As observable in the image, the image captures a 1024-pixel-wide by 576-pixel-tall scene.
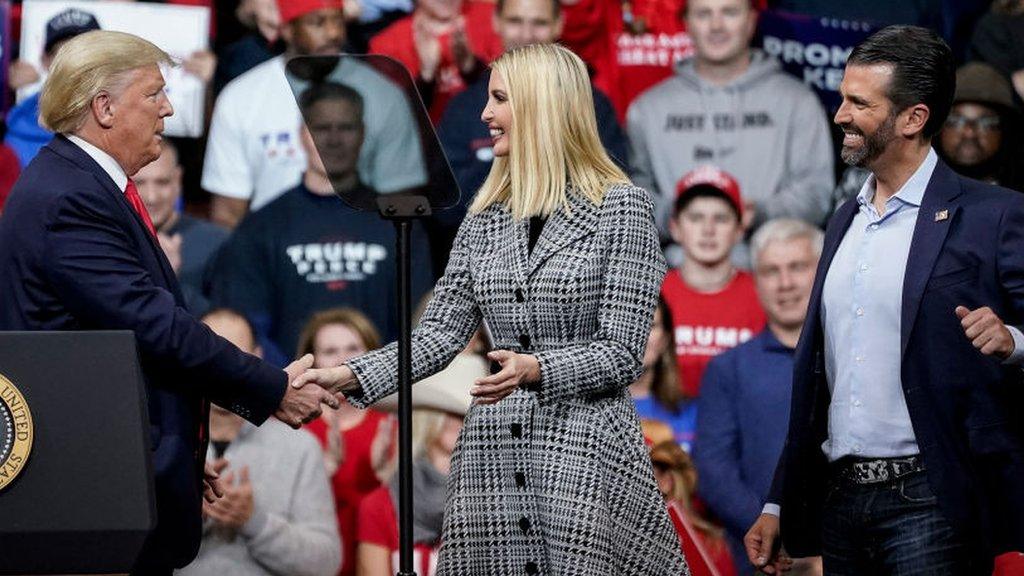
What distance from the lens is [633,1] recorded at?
6094 millimetres

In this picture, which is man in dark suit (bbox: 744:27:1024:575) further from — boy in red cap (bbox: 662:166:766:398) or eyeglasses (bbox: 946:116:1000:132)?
eyeglasses (bbox: 946:116:1000:132)

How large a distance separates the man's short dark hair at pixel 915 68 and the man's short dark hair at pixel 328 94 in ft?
3.47

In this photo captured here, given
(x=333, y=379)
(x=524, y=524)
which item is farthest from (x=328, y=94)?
(x=524, y=524)

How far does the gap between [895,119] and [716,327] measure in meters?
2.71

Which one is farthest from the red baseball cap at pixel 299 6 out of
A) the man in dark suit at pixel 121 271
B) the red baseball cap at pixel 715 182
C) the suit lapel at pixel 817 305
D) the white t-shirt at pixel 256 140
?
the suit lapel at pixel 817 305

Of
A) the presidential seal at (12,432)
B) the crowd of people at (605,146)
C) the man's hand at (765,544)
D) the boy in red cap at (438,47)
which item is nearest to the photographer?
the presidential seal at (12,432)

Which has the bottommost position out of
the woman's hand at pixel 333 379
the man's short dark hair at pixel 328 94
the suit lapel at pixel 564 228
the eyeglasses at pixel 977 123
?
the eyeglasses at pixel 977 123

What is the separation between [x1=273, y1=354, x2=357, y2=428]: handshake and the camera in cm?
338

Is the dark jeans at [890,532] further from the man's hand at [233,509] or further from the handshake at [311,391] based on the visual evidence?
the man's hand at [233,509]

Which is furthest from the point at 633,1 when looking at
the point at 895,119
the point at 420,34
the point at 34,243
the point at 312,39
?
the point at 34,243

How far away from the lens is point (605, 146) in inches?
235

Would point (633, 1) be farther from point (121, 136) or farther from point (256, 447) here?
point (121, 136)

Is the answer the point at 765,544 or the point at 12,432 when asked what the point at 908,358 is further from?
the point at 12,432

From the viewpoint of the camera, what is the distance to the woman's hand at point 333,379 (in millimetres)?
3381
